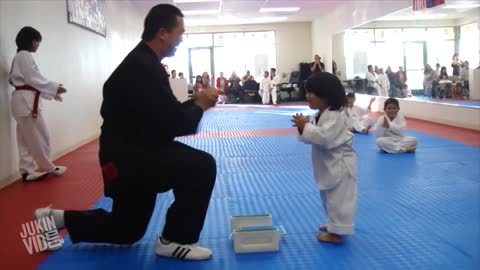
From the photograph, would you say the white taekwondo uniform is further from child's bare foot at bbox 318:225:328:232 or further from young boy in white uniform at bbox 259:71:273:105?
young boy in white uniform at bbox 259:71:273:105

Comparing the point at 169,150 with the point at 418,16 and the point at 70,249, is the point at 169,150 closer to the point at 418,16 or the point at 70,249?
the point at 70,249

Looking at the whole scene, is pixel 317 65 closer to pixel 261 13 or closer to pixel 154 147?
pixel 261 13

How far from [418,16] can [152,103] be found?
8631mm

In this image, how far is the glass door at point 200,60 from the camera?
763 inches

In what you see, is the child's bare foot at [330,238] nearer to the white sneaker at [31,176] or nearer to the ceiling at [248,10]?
the white sneaker at [31,176]

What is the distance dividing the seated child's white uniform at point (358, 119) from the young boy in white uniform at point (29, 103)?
4504mm

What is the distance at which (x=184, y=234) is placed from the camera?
2.38m

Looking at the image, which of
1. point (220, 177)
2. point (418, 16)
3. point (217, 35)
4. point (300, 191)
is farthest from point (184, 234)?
point (217, 35)

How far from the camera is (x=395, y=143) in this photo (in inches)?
212

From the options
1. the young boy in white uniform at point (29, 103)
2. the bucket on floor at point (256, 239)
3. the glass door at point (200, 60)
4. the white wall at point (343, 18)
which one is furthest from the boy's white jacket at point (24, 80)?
the glass door at point (200, 60)

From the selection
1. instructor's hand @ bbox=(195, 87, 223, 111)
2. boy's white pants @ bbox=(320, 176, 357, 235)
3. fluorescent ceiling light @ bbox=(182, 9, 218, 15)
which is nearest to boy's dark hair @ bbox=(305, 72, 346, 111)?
boy's white pants @ bbox=(320, 176, 357, 235)

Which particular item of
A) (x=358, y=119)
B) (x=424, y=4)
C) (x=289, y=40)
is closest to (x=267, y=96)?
(x=289, y=40)

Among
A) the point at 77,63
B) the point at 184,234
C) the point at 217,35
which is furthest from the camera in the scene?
the point at 217,35

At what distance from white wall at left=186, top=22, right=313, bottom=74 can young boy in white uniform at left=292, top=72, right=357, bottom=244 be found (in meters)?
16.9
